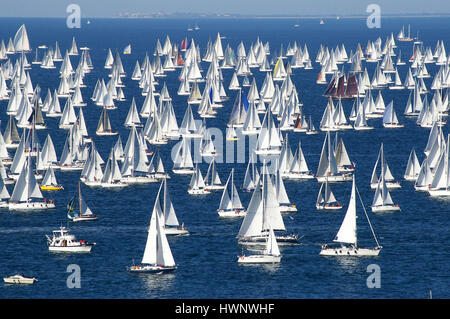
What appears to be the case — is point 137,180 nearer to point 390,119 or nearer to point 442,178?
point 442,178

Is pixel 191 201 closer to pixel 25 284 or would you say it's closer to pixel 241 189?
pixel 241 189

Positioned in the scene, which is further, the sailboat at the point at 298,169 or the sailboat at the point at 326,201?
the sailboat at the point at 298,169

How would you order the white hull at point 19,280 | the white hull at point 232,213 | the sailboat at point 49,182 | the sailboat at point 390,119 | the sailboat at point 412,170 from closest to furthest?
the white hull at point 19,280 < the white hull at point 232,213 < the sailboat at point 49,182 < the sailboat at point 412,170 < the sailboat at point 390,119

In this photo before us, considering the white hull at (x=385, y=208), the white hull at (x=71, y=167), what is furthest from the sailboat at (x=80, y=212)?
the white hull at (x=71, y=167)

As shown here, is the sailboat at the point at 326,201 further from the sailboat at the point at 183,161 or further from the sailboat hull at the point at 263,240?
the sailboat at the point at 183,161

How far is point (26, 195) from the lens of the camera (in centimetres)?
9394

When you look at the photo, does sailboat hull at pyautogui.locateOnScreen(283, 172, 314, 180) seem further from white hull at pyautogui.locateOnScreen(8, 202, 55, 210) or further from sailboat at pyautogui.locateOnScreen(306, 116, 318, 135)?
sailboat at pyautogui.locateOnScreen(306, 116, 318, 135)

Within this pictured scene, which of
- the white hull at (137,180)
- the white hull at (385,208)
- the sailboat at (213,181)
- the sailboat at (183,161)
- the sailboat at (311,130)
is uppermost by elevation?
the sailboat at (311,130)

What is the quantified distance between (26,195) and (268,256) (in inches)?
1194

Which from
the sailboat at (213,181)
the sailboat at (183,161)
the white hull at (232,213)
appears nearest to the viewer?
the white hull at (232,213)

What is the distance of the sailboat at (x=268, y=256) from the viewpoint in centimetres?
7212

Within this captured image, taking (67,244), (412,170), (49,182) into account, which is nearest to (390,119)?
(412,170)

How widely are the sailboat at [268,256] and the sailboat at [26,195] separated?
27.7 m

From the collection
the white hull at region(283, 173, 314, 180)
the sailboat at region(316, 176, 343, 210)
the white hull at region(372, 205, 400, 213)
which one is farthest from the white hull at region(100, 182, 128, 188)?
the white hull at region(372, 205, 400, 213)
